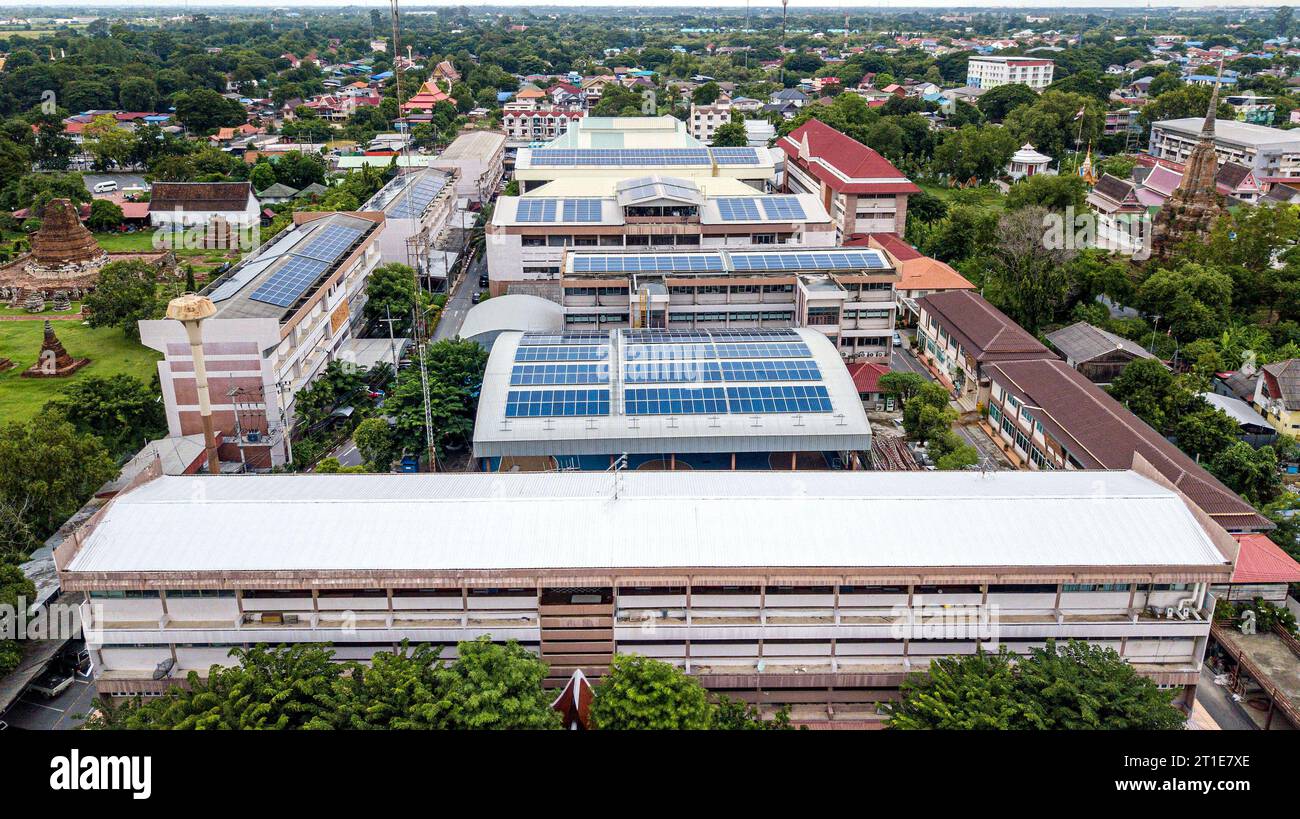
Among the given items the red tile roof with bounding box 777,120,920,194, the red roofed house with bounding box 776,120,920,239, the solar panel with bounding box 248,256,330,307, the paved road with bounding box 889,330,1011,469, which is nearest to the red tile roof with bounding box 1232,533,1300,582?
the paved road with bounding box 889,330,1011,469

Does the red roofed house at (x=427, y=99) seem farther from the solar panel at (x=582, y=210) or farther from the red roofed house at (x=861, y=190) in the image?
the solar panel at (x=582, y=210)

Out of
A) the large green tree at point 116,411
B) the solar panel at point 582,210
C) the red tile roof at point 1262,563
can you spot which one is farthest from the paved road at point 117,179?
the red tile roof at point 1262,563

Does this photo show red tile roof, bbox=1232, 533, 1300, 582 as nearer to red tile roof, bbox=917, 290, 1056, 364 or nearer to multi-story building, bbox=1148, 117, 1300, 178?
red tile roof, bbox=917, 290, 1056, 364

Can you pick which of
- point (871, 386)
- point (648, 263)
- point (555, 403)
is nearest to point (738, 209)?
point (648, 263)

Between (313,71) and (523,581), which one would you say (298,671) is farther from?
(313,71)

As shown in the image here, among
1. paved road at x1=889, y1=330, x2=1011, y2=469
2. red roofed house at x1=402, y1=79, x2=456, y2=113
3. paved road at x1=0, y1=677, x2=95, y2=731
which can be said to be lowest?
paved road at x1=0, y1=677, x2=95, y2=731
